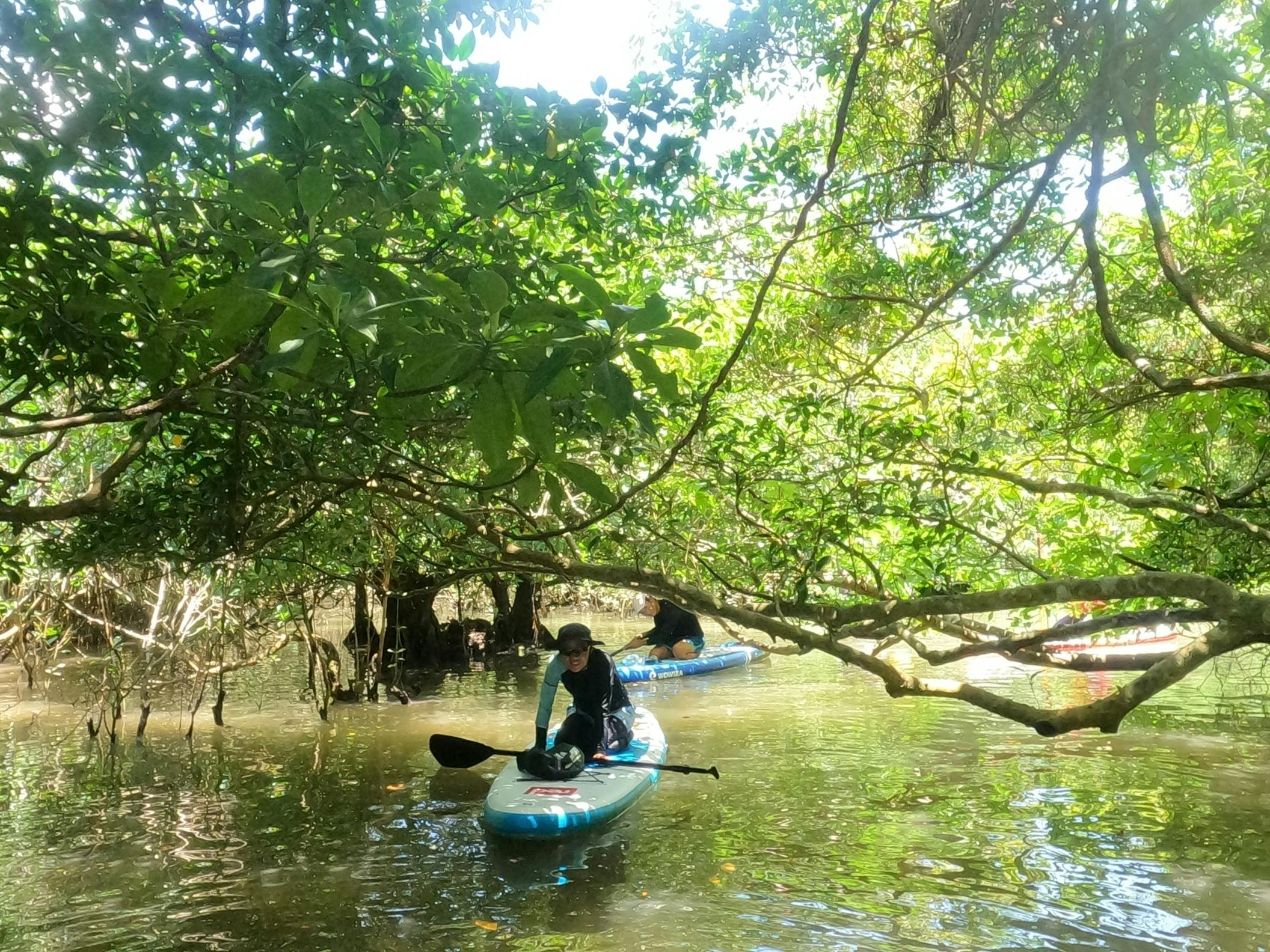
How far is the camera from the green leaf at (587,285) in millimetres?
1674

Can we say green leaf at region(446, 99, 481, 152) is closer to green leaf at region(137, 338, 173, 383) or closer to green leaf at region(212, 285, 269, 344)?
green leaf at region(212, 285, 269, 344)

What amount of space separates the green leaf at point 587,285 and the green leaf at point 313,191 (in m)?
0.44

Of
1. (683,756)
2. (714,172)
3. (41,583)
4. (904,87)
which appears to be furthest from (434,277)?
(41,583)

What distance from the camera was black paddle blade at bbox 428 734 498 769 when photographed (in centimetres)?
833

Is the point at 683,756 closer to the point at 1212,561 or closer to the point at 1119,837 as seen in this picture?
the point at 1119,837

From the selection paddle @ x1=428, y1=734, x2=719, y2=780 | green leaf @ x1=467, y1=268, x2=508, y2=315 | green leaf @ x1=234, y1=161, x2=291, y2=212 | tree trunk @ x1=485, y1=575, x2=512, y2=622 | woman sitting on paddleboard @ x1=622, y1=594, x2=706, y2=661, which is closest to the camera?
green leaf @ x1=467, y1=268, x2=508, y2=315

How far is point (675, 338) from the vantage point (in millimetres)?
1673

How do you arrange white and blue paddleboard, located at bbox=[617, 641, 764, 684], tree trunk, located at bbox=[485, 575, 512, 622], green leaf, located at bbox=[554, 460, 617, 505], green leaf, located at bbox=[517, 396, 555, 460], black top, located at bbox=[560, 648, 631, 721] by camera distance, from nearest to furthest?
green leaf, located at bbox=[517, 396, 555, 460] < green leaf, located at bbox=[554, 460, 617, 505] < black top, located at bbox=[560, 648, 631, 721] < white and blue paddleboard, located at bbox=[617, 641, 764, 684] < tree trunk, located at bbox=[485, 575, 512, 622]

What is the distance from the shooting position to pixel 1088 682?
13.7 metres

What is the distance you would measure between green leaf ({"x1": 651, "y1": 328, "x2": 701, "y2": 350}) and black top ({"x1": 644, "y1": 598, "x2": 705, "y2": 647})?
13.5 meters

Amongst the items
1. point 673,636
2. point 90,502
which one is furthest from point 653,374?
point 673,636

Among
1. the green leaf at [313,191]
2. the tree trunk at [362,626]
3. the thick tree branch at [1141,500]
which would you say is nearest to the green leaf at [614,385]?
the green leaf at [313,191]

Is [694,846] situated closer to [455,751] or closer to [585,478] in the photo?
[455,751]

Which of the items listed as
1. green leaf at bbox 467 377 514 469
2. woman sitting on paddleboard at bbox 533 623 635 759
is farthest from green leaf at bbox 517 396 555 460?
woman sitting on paddleboard at bbox 533 623 635 759
